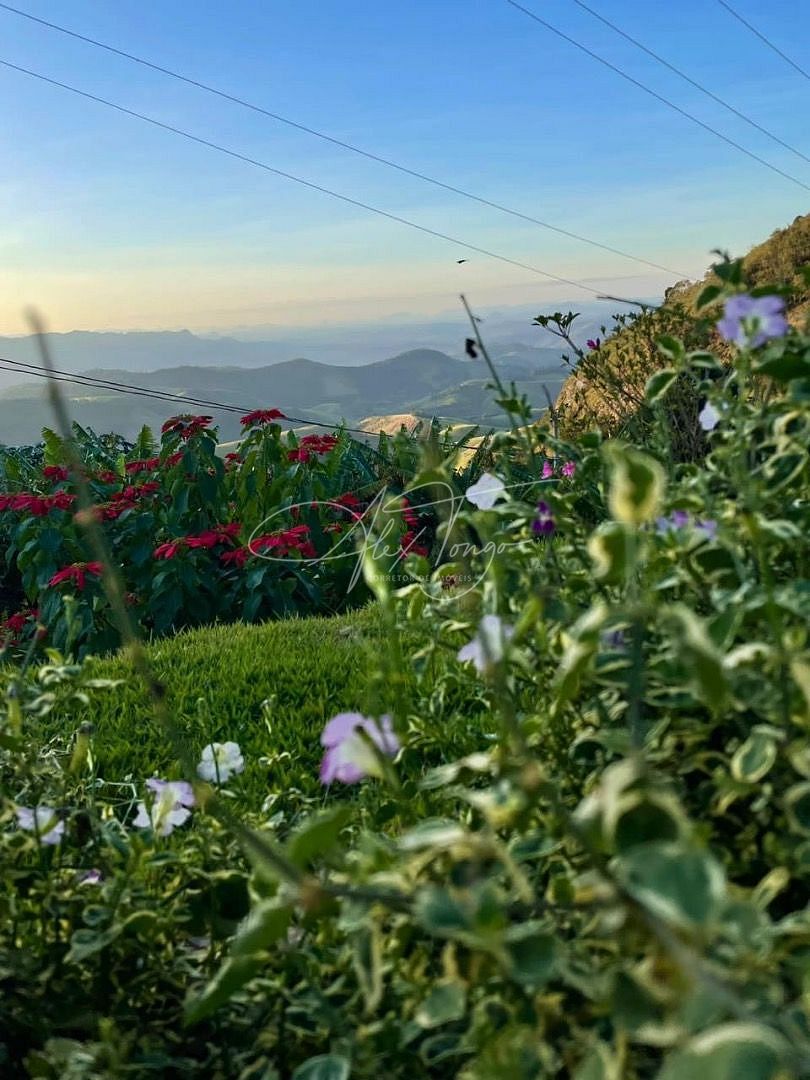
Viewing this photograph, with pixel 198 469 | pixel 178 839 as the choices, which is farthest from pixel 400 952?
pixel 198 469

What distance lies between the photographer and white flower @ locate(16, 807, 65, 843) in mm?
1541

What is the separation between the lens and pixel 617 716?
1436 mm

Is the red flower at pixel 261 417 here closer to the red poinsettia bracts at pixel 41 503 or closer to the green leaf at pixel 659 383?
the red poinsettia bracts at pixel 41 503

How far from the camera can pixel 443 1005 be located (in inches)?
39.0

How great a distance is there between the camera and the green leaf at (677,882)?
673 mm

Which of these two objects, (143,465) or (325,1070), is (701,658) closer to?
(325,1070)

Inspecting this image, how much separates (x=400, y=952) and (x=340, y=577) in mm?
3912

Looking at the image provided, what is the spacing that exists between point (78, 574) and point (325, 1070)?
12.6 feet

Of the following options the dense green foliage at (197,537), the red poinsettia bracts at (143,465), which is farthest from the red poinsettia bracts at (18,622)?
the red poinsettia bracts at (143,465)

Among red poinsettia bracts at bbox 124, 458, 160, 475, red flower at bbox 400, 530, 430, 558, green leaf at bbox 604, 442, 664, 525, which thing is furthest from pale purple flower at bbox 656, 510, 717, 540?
red poinsettia bracts at bbox 124, 458, 160, 475

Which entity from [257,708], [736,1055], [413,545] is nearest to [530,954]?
[736,1055]

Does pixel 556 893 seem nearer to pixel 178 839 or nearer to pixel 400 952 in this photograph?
pixel 400 952

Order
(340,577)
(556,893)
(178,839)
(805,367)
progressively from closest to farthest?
(556,893) < (805,367) < (178,839) < (340,577)

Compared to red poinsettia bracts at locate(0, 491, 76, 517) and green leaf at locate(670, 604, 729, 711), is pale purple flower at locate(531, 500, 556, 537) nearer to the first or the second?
green leaf at locate(670, 604, 729, 711)
